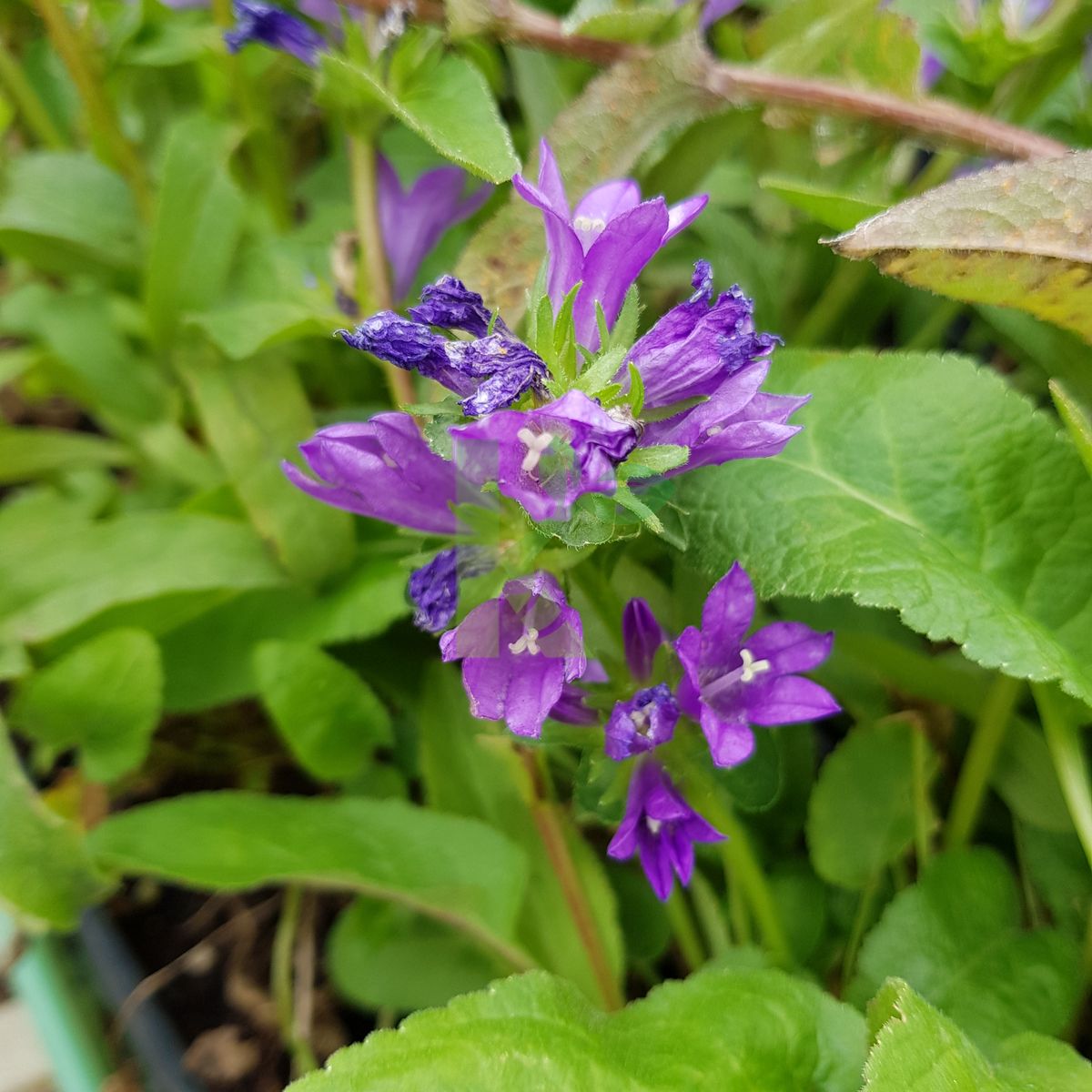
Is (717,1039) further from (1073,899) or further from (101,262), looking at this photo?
(101,262)

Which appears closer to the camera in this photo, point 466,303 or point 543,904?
point 466,303

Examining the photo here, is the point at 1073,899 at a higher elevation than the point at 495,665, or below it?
below

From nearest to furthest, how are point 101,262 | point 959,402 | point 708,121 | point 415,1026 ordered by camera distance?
point 415,1026, point 959,402, point 708,121, point 101,262

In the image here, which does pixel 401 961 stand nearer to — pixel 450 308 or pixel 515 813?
pixel 515 813

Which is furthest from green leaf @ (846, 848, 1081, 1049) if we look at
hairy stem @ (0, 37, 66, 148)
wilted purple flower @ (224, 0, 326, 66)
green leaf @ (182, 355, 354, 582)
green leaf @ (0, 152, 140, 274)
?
hairy stem @ (0, 37, 66, 148)

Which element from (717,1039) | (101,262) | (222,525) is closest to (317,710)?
(222,525)

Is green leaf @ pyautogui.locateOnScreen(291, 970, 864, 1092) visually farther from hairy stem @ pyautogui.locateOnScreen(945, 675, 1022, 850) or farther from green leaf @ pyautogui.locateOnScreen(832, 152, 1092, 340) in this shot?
green leaf @ pyautogui.locateOnScreen(832, 152, 1092, 340)
